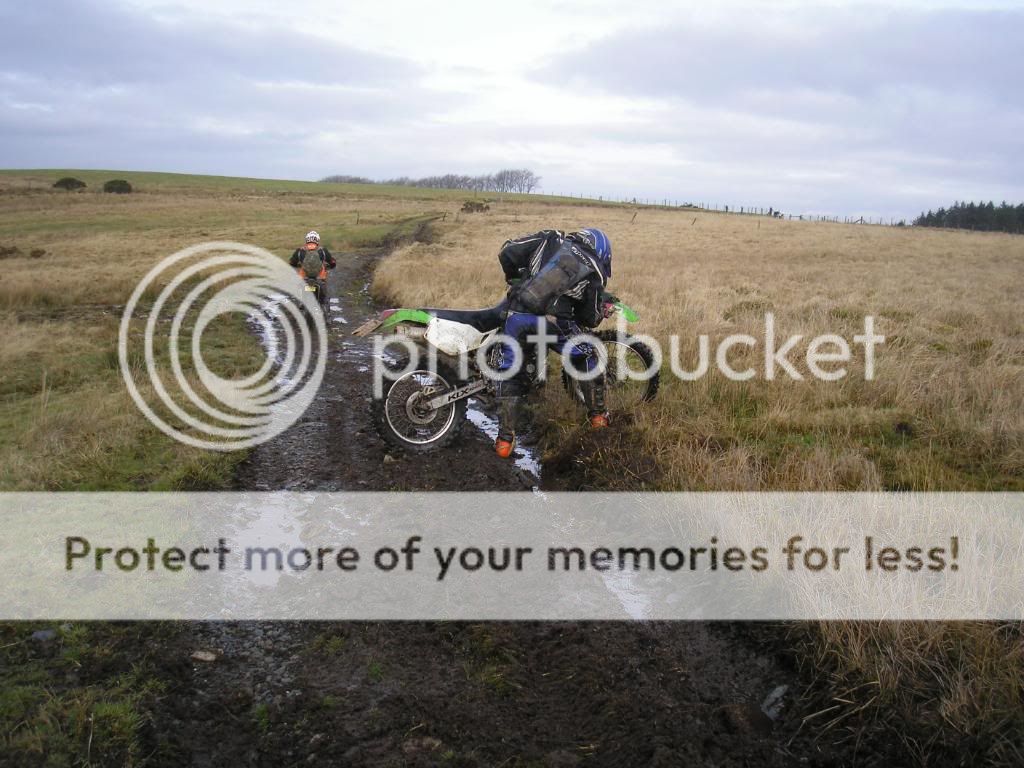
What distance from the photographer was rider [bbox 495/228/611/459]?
6.13 m

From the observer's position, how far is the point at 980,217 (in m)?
104

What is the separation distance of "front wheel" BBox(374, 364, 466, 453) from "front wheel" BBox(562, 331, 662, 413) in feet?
4.49

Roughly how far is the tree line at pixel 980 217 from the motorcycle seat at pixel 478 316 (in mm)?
103409

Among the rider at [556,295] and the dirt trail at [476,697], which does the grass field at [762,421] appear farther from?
the rider at [556,295]

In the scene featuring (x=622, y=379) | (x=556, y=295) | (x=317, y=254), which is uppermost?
(x=317, y=254)

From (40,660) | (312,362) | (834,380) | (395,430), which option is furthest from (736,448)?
(312,362)

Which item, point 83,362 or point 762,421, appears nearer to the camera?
point 762,421

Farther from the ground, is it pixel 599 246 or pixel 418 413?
pixel 599 246

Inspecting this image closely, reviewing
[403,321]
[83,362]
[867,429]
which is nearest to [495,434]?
[403,321]

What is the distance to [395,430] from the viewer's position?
6766mm

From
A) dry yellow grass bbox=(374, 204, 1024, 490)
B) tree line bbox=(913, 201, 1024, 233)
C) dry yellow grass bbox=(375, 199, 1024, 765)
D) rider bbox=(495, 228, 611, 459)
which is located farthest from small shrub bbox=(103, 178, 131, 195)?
tree line bbox=(913, 201, 1024, 233)
